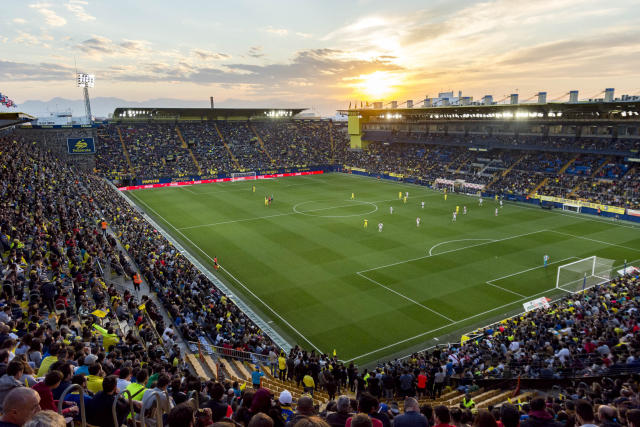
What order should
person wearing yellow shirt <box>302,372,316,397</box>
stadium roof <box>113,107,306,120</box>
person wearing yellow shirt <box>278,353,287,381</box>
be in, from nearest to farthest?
person wearing yellow shirt <box>302,372,316,397</box>, person wearing yellow shirt <box>278,353,287,381</box>, stadium roof <box>113,107,306,120</box>

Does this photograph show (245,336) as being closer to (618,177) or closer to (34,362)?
(34,362)

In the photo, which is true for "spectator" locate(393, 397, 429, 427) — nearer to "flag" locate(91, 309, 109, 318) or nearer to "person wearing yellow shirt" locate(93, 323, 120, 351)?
"person wearing yellow shirt" locate(93, 323, 120, 351)

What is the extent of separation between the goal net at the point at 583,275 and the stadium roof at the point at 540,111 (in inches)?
1179

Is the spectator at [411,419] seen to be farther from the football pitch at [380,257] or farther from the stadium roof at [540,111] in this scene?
the stadium roof at [540,111]

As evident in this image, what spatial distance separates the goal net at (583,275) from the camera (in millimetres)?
25719

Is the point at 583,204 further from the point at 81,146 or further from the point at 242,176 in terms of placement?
→ the point at 81,146

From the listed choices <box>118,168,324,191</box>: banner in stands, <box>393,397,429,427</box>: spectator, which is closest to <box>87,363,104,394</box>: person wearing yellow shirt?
<box>393,397,429,427</box>: spectator

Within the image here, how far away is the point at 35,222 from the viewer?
2186cm

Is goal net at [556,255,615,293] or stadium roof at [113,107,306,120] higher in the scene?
stadium roof at [113,107,306,120]

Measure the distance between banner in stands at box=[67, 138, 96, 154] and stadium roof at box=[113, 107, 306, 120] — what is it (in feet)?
48.0

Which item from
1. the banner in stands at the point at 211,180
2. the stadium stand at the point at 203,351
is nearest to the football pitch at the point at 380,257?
the stadium stand at the point at 203,351

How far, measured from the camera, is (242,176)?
7438 cm

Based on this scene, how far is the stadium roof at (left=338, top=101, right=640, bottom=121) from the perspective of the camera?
5059 centimetres

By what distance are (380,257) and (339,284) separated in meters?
6.05
